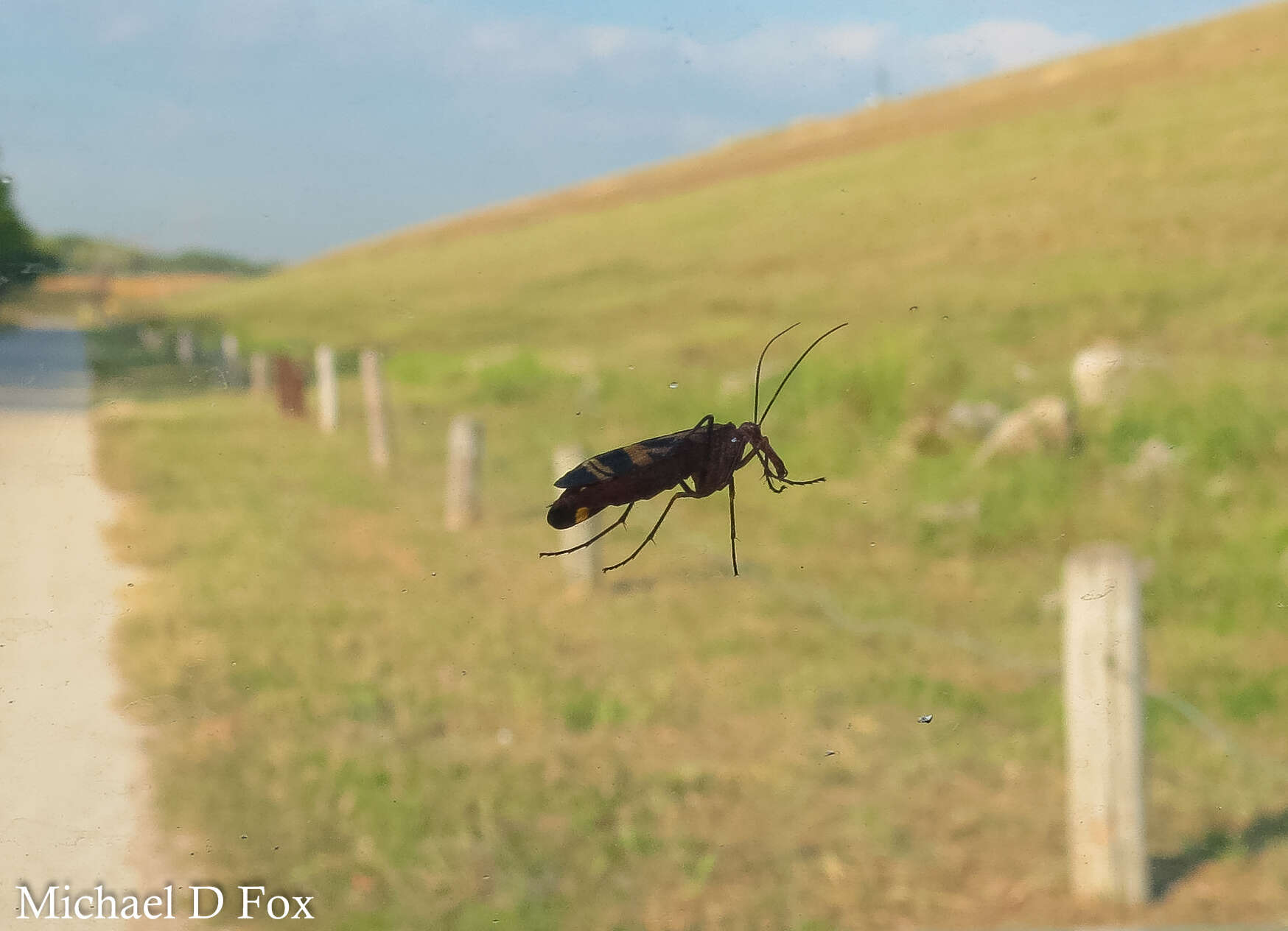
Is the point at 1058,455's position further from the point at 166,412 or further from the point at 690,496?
the point at 690,496

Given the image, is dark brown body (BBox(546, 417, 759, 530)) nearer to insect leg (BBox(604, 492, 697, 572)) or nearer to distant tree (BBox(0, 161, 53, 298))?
insect leg (BBox(604, 492, 697, 572))

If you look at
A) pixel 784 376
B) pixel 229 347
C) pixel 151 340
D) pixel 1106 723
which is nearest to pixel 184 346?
pixel 229 347

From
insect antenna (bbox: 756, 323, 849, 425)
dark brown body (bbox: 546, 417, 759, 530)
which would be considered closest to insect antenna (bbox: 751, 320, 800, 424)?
insect antenna (bbox: 756, 323, 849, 425)

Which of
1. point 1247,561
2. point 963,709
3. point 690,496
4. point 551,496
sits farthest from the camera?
point 1247,561

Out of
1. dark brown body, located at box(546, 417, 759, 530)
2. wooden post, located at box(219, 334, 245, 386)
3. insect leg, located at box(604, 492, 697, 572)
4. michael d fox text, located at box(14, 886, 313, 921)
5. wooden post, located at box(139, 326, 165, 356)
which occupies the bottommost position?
michael d fox text, located at box(14, 886, 313, 921)

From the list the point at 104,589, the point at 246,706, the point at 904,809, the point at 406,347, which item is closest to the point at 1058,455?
the point at 904,809
